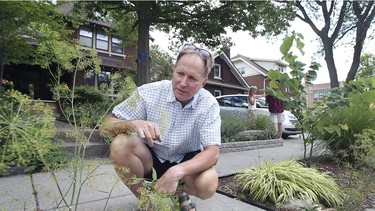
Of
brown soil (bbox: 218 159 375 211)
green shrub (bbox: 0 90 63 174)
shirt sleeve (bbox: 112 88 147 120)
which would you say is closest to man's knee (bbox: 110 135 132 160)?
shirt sleeve (bbox: 112 88 147 120)

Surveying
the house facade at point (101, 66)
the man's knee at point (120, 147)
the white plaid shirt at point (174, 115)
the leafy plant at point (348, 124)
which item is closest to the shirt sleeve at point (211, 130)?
the white plaid shirt at point (174, 115)

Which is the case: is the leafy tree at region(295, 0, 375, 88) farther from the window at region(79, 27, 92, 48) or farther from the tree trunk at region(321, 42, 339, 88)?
the window at region(79, 27, 92, 48)

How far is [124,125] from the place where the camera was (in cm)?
154

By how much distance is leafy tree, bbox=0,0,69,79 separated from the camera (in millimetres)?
5867

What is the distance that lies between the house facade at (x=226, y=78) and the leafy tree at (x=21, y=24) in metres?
17.7

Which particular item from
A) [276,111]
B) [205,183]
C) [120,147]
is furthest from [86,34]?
[205,183]

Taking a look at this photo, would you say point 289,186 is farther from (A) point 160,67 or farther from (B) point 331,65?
(B) point 331,65

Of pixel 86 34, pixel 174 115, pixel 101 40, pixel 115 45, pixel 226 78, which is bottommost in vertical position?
pixel 174 115

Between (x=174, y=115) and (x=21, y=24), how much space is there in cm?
620

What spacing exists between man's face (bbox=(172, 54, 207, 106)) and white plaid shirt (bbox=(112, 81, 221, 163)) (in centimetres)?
12

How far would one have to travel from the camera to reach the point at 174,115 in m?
1.94

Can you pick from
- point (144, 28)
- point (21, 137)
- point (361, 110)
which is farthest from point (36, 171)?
point (144, 28)

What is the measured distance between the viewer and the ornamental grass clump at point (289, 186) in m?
2.41

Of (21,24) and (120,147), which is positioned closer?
(120,147)
